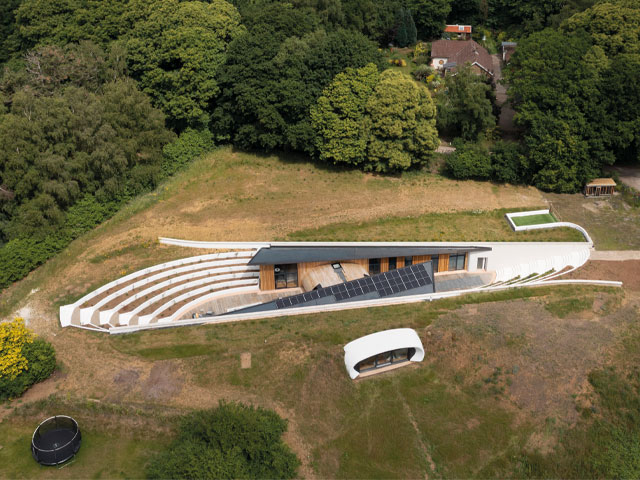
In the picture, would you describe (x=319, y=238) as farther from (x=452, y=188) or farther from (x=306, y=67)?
(x=306, y=67)

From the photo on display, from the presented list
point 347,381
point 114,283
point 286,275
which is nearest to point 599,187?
point 286,275

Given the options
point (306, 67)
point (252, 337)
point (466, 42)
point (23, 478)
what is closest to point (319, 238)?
point (252, 337)

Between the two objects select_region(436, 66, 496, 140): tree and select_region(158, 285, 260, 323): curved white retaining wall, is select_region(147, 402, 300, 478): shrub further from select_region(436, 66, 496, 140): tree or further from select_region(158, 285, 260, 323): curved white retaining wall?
select_region(436, 66, 496, 140): tree


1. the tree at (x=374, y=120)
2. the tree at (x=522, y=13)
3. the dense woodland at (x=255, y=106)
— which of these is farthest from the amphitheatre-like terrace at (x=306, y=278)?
the tree at (x=522, y=13)

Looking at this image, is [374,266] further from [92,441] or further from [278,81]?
[92,441]

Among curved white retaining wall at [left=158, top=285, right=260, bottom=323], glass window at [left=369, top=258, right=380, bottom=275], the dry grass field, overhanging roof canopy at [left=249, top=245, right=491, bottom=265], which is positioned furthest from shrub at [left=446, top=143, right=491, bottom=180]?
curved white retaining wall at [left=158, top=285, right=260, bottom=323]

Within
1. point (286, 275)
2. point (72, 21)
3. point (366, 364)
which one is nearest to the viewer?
point (366, 364)
